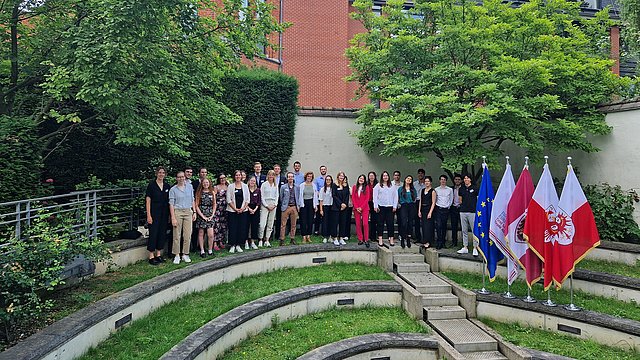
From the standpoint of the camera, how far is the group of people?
7.85 meters

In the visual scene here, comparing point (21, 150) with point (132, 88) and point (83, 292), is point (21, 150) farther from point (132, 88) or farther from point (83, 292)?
point (83, 292)

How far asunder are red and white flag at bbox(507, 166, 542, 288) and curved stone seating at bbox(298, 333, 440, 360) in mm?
2258

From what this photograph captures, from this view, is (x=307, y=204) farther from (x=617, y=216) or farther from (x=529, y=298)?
(x=617, y=216)

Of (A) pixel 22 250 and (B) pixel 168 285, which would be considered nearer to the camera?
(A) pixel 22 250

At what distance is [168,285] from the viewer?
240 inches

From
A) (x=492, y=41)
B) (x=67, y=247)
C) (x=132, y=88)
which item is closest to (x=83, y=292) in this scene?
(x=67, y=247)

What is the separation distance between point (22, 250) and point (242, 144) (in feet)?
25.0

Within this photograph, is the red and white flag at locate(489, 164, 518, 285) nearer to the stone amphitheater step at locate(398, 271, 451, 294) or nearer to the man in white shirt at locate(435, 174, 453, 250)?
the stone amphitheater step at locate(398, 271, 451, 294)

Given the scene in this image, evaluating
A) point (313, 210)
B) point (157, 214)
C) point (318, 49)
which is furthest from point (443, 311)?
point (318, 49)

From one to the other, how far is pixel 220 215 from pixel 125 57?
11.5 ft

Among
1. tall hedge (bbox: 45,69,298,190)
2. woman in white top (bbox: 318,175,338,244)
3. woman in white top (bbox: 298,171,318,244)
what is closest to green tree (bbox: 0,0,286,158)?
tall hedge (bbox: 45,69,298,190)

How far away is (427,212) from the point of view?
938cm

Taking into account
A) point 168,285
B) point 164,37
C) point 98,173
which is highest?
point 164,37

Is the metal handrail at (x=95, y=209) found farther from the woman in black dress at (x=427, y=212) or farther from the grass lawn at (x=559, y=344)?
the grass lawn at (x=559, y=344)
